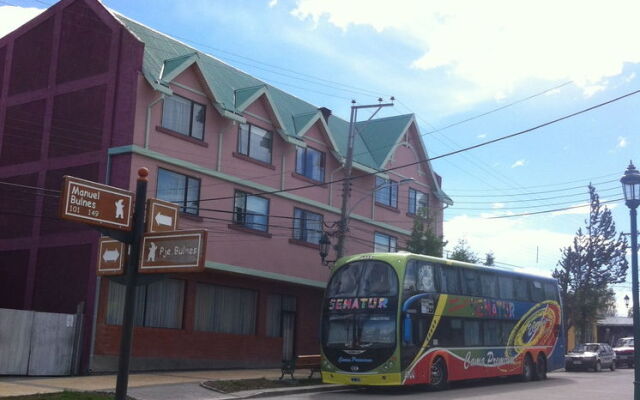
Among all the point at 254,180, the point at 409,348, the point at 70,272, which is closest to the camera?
the point at 409,348

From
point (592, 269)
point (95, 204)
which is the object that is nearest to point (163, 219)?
point (95, 204)

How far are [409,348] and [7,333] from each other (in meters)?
11.7

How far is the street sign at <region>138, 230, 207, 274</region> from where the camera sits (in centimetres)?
909

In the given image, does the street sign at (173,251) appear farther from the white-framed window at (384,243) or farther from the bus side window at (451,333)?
the white-framed window at (384,243)

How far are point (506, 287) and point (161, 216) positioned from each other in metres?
18.6

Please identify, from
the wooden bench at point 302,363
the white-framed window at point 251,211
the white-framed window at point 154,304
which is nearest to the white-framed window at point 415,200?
the white-framed window at point 251,211

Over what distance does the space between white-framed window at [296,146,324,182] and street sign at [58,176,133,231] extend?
69.8 feet

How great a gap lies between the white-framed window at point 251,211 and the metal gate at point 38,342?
7.19 m

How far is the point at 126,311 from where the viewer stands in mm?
9438

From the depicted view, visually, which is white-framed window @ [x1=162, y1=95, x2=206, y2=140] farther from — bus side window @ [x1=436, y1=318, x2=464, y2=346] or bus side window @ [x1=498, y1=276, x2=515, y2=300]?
bus side window @ [x1=498, y1=276, x2=515, y2=300]

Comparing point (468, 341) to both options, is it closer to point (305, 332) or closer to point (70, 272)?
point (305, 332)

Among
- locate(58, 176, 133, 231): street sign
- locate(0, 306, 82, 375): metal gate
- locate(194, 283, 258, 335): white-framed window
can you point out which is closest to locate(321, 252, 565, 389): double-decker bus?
locate(194, 283, 258, 335): white-framed window

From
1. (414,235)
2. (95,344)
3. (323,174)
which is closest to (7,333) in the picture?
(95,344)

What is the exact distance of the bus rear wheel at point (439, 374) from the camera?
2227 cm
